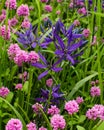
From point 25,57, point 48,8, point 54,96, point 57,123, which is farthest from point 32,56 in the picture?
point 48,8

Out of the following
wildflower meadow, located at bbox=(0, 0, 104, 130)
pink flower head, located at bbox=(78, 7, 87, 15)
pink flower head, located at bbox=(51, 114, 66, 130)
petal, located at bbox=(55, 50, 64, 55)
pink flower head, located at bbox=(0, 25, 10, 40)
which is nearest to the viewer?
pink flower head, located at bbox=(51, 114, 66, 130)

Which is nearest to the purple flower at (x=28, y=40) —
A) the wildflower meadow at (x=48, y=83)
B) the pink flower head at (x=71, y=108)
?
the wildflower meadow at (x=48, y=83)

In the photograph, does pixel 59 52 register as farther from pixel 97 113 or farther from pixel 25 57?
pixel 97 113

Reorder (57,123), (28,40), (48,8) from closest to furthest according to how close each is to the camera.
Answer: (57,123) → (28,40) → (48,8)

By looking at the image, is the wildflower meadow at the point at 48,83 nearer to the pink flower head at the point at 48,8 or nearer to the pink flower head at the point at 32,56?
the pink flower head at the point at 32,56

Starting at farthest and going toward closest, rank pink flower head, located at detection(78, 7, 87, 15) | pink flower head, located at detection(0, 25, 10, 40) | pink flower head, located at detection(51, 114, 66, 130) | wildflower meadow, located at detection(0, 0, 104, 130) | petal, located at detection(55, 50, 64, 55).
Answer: pink flower head, located at detection(78, 7, 87, 15), pink flower head, located at detection(0, 25, 10, 40), petal, located at detection(55, 50, 64, 55), wildflower meadow, located at detection(0, 0, 104, 130), pink flower head, located at detection(51, 114, 66, 130)

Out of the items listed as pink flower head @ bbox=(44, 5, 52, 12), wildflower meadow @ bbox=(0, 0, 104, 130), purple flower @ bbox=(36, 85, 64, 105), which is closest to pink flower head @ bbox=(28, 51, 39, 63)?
wildflower meadow @ bbox=(0, 0, 104, 130)

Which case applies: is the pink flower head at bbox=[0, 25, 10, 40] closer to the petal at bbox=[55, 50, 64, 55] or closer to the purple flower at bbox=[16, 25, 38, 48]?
the purple flower at bbox=[16, 25, 38, 48]

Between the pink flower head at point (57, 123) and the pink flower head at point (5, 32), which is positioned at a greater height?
the pink flower head at point (5, 32)

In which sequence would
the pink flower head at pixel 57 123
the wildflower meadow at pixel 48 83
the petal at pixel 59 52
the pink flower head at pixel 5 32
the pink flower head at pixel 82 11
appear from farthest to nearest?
1. the pink flower head at pixel 82 11
2. the pink flower head at pixel 5 32
3. the petal at pixel 59 52
4. the wildflower meadow at pixel 48 83
5. the pink flower head at pixel 57 123

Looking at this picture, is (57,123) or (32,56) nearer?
(57,123)

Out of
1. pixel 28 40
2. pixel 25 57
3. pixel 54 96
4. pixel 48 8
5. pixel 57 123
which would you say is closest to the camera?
pixel 57 123

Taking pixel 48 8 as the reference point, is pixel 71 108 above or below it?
below

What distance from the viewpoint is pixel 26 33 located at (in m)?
1.64
